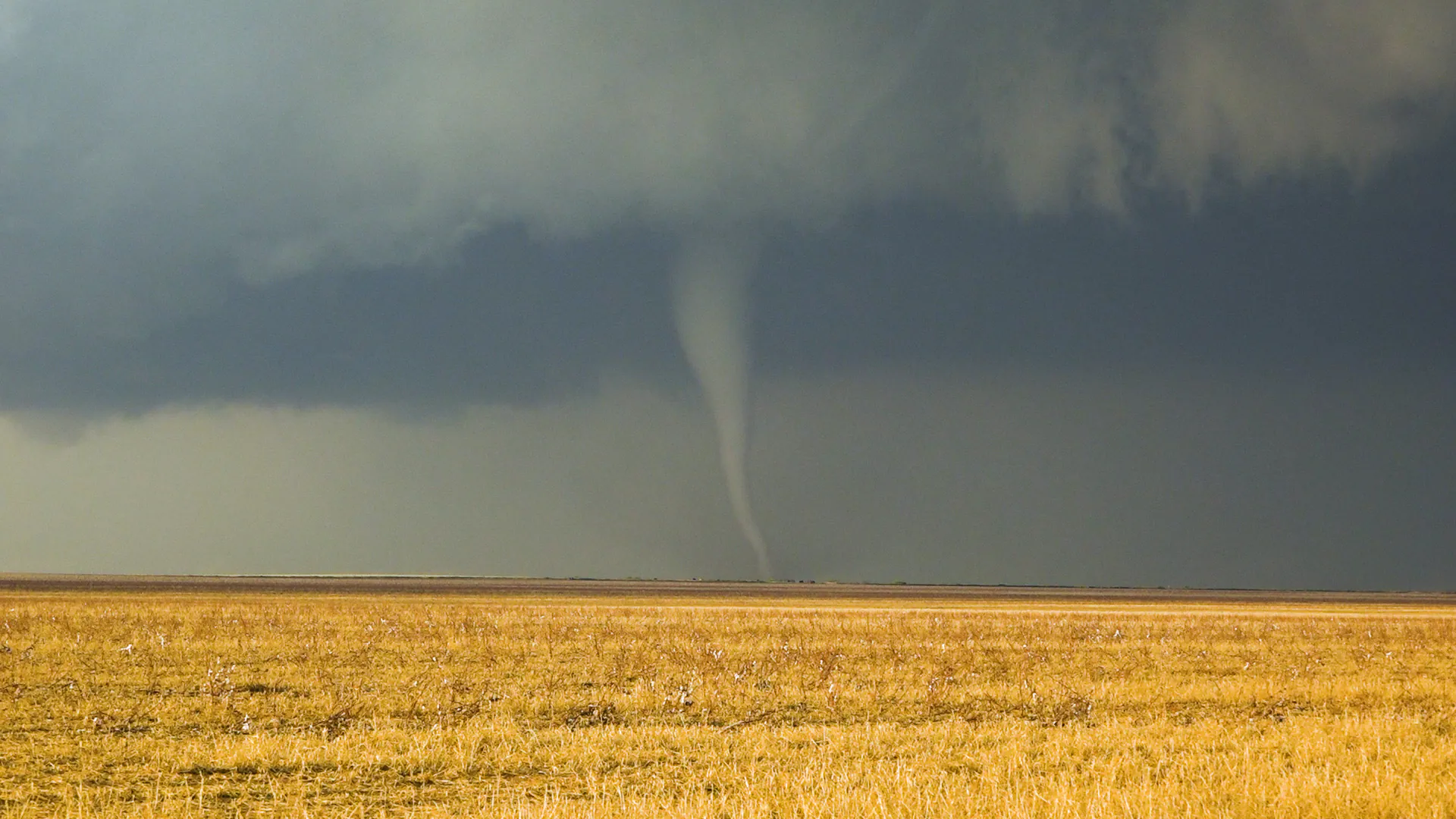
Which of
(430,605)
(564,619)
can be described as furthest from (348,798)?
(430,605)

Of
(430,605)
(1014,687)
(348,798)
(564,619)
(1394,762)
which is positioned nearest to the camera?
(348,798)

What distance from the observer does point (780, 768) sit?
46.6ft

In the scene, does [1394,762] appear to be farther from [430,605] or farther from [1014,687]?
[430,605]

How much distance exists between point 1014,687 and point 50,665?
66.2 ft

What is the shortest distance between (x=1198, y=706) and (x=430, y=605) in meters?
52.8

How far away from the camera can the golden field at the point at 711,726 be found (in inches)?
475

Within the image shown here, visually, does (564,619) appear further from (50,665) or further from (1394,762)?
(1394,762)

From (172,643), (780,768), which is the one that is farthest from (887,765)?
(172,643)

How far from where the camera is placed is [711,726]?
18.3 metres

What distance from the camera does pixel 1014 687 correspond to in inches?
920

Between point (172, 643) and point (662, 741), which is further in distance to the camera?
point (172, 643)

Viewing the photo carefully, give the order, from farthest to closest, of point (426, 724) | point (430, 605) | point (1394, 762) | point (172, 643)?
point (430, 605) < point (172, 643) < point (426, 724) < point (1394, 762)

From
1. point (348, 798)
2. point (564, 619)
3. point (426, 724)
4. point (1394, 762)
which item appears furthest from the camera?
point (564, 619)

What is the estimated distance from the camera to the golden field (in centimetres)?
1205
